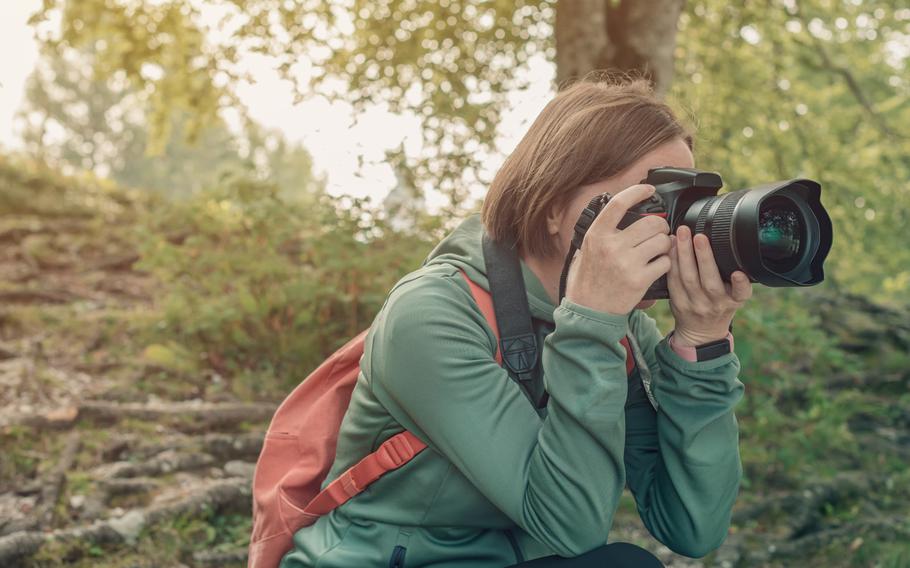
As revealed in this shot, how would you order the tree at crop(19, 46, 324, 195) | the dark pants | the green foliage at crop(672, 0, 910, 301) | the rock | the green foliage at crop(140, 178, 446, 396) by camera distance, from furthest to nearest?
the tree at crop(19, 46, 324, 195), the green foliage at crop(672, 0, 910, 301), the green foliage at crop(140, 178, 446, 396), the rock, the dark pants

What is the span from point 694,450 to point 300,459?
816 millimetres

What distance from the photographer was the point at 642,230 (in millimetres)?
1512

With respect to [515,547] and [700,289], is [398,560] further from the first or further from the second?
[700,289]

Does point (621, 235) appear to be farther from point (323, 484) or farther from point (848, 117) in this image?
point (848, 117)

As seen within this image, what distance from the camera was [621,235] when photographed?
1501mm

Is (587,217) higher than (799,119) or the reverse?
higher

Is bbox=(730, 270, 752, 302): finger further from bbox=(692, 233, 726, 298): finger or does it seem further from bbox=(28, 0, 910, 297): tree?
bbox=(28, 0, 910, 297): tree

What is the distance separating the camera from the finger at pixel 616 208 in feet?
4.90

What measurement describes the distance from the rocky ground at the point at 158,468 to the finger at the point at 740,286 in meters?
2.19

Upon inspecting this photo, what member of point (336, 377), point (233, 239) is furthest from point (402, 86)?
point (336, 377)

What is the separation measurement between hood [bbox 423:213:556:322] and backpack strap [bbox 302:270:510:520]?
21 millimetres

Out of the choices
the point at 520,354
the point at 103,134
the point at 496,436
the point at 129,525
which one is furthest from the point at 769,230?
the point at 103,134

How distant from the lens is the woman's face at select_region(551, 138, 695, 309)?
5.48ft

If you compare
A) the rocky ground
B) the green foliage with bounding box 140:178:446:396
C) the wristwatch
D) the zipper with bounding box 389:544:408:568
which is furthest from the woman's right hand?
the green foliage with bounding box 140:178:446:396
